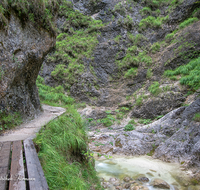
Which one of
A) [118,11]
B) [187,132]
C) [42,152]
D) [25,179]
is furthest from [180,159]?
[118,11]

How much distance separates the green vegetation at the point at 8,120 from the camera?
168 inches

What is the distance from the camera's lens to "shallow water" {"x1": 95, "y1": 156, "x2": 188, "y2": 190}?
5.06 m

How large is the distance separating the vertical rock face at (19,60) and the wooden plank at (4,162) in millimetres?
2424

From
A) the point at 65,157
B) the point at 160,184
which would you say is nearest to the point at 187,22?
the point at 160,184

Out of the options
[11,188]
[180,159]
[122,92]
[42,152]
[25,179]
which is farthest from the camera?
[122,92]

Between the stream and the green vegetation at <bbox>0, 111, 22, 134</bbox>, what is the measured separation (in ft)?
11.0

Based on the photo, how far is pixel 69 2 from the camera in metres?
20.2

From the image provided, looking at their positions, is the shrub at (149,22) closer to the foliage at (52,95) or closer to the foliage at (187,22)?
the foliage at (187,22)

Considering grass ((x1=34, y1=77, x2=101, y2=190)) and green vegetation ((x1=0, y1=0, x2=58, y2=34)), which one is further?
green vegetation ((x1=0, y1=0, x2=58, y2=34))

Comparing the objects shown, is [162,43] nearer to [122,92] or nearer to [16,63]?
[122,92]

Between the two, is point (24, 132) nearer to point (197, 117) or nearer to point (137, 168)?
point (137, 168)

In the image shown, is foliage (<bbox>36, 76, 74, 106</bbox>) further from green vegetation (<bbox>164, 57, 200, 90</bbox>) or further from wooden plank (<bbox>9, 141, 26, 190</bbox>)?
wooden plank (<bbox>9, 141, 26, 190</bbox>)

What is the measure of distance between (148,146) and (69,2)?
21.3m

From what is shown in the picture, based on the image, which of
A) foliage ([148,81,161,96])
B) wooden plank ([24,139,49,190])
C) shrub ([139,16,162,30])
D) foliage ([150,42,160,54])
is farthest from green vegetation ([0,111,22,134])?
shrub ([139,16,162,30])
